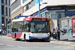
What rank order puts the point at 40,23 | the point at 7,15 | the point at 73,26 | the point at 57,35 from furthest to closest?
the point at 7,15
the point at 57,35
the point at 40,23
the point at 73,26

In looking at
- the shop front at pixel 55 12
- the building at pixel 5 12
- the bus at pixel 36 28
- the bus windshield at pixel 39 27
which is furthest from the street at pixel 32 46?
the building at pixel 5 12

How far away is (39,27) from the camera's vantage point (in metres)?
26.0

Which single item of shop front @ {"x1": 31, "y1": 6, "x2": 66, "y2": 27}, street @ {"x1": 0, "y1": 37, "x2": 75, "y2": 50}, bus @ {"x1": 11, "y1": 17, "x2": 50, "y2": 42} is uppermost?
shop front @ {"x1": 31, "y1": 6, "x2": 66, "y2": 27}

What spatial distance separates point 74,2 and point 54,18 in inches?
185

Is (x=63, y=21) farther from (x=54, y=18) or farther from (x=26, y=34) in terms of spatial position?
(x=54, y=18)

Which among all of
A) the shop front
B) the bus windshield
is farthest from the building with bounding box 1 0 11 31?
the bus windshield

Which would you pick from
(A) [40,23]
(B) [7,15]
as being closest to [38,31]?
(A) [40,23]

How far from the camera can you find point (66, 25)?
1005 inches

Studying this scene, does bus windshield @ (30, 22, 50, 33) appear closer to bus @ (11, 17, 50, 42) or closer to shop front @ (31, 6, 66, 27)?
bus @ (11, 17, 50, 42)

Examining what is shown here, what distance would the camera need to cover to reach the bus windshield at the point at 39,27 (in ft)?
85.3

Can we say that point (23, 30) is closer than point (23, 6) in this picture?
Yes

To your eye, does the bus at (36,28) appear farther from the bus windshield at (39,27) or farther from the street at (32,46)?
the street at (32,46)

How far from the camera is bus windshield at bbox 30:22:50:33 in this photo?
85.3 ft

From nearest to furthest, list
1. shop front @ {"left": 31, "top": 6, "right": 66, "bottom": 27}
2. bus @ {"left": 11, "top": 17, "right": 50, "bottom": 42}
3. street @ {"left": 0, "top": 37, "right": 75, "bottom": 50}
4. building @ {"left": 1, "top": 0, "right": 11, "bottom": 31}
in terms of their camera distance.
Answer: street @ {"left": 0, "top": 37, "right": 75, "bottom": 50}
bus @ {"left": 11, "top": 17, "right": 50, "bottom": 42}
shop front @ {"left": 31, "top": 6, "right": 66, "bottom": 27}
building @ {"left": 1, "top": 0, "right": 11, "bottom": 31}
